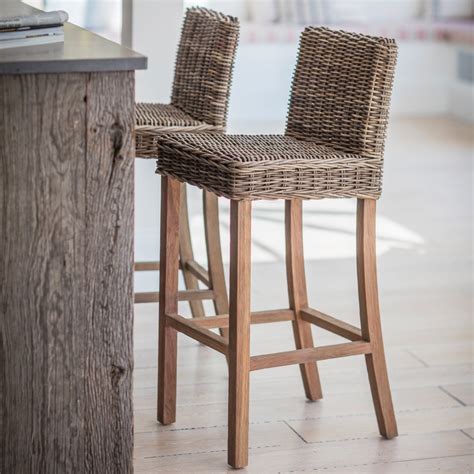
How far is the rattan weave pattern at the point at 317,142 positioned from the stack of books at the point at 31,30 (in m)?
0.46

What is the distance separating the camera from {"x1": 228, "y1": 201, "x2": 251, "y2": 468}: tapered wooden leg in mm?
2350

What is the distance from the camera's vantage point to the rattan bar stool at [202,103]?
2.86 metres

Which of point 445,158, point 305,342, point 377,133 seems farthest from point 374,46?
point 445,158

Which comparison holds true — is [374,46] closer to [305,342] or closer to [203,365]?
[305,342]

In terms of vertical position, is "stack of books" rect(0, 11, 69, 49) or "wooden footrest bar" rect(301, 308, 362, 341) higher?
"stack of books" rect(0, 11, 69, 49)

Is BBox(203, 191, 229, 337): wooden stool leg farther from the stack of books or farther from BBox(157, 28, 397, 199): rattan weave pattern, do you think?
the stack of books

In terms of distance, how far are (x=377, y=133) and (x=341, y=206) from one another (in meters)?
2.81

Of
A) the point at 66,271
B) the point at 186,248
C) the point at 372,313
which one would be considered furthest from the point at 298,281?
the point at 66,271

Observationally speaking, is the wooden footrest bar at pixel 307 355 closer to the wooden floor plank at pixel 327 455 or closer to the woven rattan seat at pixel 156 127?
the wooden floor plank at pixel 327 455

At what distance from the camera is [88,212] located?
1.96m

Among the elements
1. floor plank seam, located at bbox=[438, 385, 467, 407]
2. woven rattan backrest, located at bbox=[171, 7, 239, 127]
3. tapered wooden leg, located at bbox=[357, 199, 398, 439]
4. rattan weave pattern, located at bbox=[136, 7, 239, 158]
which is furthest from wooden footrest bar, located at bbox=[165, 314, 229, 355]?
floor plank seam, located at bbox=[438, 385, 467, 407]

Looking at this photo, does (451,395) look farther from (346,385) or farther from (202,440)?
(202,440)

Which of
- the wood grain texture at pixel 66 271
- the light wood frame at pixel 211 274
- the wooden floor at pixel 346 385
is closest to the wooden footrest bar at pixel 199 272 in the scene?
the light wood frame at pixel 211 274

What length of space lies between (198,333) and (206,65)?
0.83 meters
